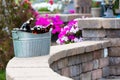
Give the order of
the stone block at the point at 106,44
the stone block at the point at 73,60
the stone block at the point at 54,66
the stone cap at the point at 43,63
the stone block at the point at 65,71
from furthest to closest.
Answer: the stone block at the point at 106,44 → the stone block at the point at 73,60 → the stone block at the point at 65,71 → the stone block at the point at 54,66 → the stone cap at the point at 43,63

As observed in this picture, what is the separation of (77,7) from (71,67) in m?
9.21

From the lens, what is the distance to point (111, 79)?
8.00m

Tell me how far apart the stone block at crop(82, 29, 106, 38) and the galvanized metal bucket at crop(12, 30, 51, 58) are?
6.50ft

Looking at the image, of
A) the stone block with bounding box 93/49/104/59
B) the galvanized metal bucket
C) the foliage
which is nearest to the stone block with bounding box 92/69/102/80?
the stone block with bounding box 93/49/104/59

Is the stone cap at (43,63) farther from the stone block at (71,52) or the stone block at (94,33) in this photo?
the stone block at (94,33)

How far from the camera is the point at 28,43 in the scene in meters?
6.25

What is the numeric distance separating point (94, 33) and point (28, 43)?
7.25 feet

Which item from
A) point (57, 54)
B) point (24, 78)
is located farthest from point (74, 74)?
point (24, 78)

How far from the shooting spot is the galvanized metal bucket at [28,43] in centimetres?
626

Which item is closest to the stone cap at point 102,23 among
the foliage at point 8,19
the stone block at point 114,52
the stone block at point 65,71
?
the stone block at point 114,52

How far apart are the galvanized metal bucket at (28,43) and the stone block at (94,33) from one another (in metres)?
1.98

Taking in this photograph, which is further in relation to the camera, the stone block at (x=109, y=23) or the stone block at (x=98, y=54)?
the stone block at (x=109, y=23)

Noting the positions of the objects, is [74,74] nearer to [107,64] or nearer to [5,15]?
[107,64]

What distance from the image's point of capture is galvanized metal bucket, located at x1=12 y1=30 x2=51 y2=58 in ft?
20.5
